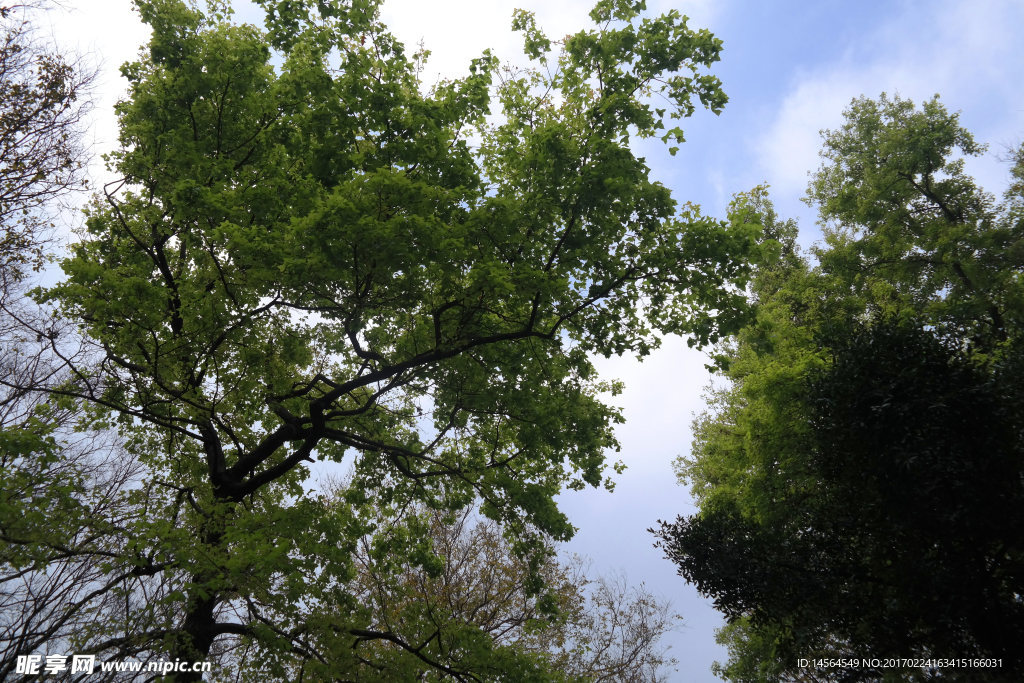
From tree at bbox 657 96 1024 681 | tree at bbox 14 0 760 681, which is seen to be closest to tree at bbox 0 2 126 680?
tree at bbox 14 0 760 681

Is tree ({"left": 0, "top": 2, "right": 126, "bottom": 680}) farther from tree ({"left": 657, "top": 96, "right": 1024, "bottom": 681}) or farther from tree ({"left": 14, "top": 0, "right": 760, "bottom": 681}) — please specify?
tree ({"left": 657, "top": 96, "right": 1024, "bottom": 681})

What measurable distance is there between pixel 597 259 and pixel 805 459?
23.6 ft

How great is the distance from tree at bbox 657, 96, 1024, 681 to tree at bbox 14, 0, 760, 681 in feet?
11.4

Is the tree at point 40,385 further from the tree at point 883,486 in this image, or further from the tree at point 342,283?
the tree at point 883,486

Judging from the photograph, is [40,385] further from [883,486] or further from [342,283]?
[883,486]

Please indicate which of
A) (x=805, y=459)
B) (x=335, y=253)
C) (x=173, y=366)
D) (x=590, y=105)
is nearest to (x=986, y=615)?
(x=805, y=459)

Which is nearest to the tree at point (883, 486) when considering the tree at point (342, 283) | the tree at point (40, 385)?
the tree at point (342, 283)

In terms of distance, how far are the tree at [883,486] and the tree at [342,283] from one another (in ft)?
11.4

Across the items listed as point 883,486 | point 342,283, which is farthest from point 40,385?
point 883,486

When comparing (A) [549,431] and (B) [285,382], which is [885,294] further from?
(B) [285,382]

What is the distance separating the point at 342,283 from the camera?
10.3m

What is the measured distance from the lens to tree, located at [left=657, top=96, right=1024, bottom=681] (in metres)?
9.96

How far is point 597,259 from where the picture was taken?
35.6 ft

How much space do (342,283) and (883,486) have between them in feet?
33.1
